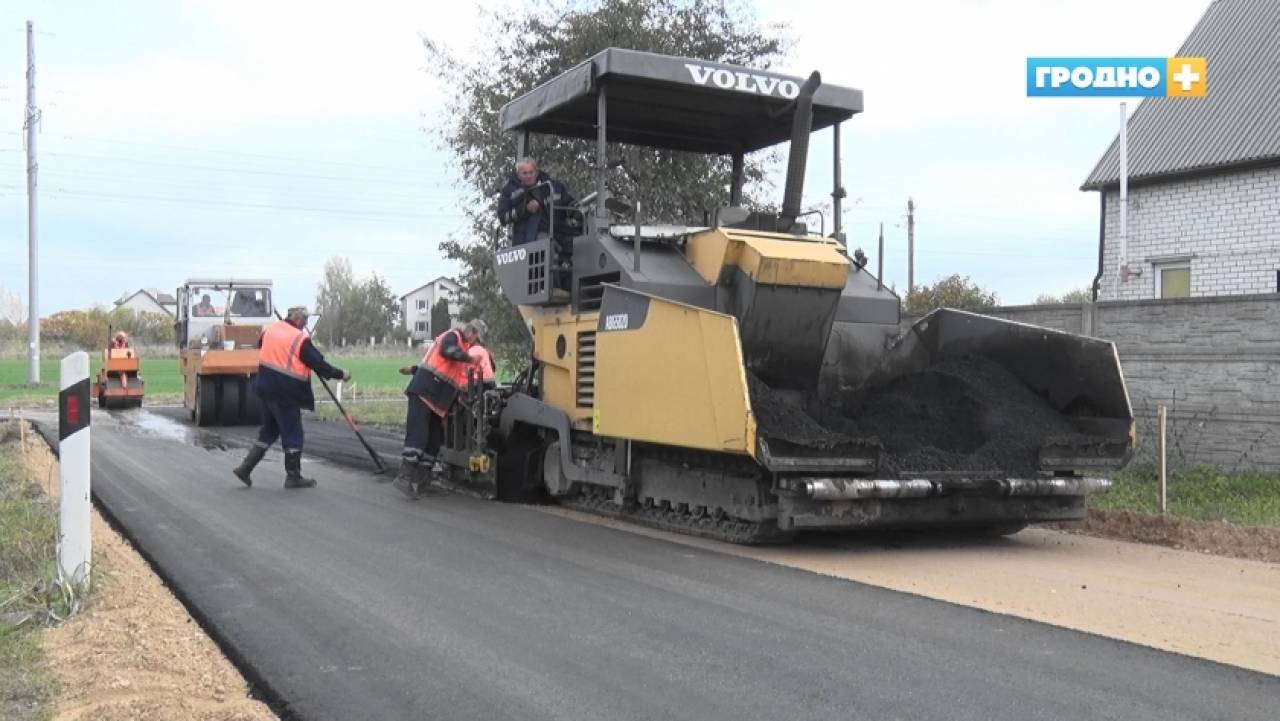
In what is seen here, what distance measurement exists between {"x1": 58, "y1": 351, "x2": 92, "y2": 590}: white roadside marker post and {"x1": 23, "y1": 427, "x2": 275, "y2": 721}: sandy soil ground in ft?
0.53

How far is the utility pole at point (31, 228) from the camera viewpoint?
111 feet

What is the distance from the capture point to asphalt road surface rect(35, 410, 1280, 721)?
12.4 feet

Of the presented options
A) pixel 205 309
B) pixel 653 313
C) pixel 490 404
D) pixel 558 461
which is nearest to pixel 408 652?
pixel 653 313

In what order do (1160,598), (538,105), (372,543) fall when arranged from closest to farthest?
1. (1160,598)
2. (372,543)
3. (538,105)

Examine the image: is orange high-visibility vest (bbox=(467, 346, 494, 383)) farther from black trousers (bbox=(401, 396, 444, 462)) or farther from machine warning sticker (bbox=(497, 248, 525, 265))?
machine warning sticker (bbox=(497, 248, 525, 265))

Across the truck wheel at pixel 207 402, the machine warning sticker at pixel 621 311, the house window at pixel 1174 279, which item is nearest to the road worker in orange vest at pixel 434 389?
the machine warning sticker at pixel 621 311

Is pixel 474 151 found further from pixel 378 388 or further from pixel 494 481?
pixel 378 388

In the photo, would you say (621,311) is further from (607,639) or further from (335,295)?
(335,295)

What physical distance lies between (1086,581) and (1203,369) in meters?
4.48

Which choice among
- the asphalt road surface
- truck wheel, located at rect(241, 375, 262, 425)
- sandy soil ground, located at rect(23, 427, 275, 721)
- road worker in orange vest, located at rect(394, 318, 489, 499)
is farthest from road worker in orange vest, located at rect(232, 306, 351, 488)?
truck wheel, located at rect(241, 375, 262, 425)

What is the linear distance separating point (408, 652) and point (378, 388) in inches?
1092

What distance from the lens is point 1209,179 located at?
16.3m

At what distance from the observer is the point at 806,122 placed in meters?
7.37

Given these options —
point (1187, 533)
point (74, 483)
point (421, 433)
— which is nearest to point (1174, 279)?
point (1187, 533)
